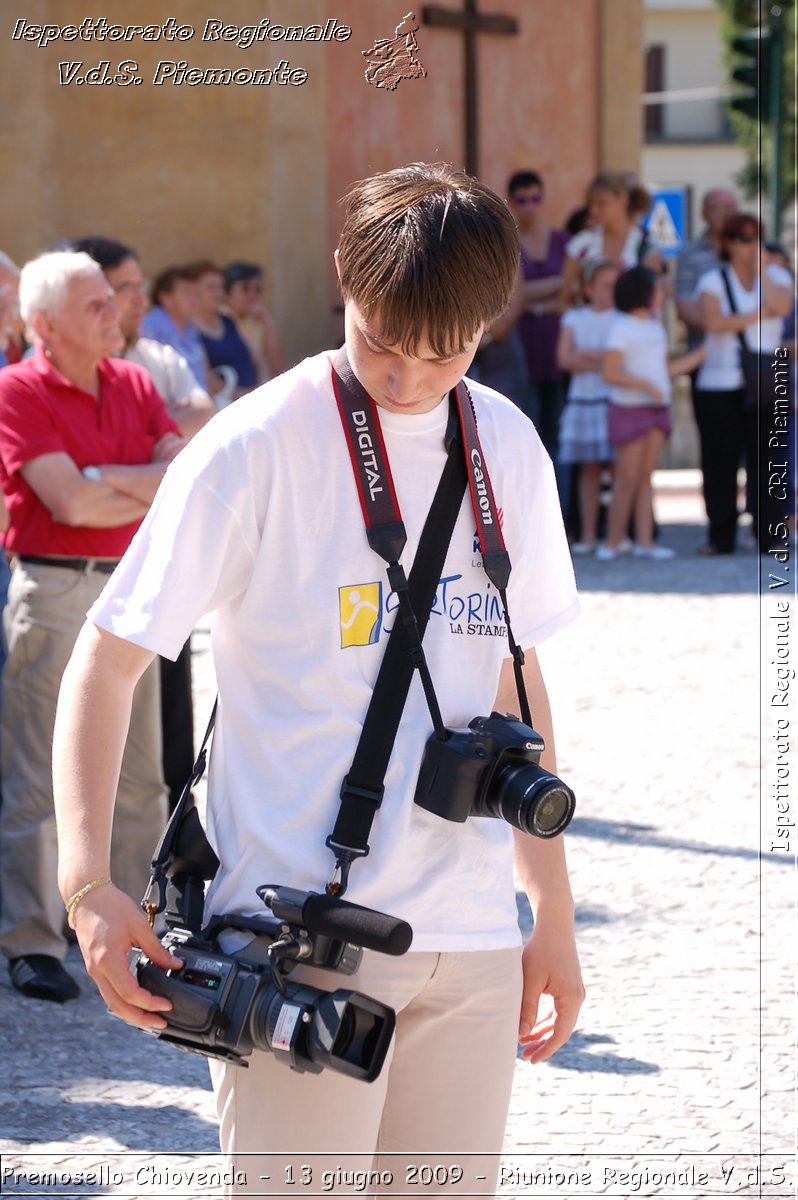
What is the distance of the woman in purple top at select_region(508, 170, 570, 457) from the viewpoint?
43.0 ft

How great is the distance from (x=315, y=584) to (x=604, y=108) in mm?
14845

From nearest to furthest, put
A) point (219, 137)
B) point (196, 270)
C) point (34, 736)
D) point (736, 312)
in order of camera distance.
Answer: point (34, 736) < point (196, 270) < point (736, 312) < point (219, 137)

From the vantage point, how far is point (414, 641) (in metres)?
2.21

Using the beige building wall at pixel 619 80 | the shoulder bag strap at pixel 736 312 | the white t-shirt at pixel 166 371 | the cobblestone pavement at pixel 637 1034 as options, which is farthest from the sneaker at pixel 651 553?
→ the white t-shirt at pixel 166 371

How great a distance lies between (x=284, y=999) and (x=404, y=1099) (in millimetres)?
335

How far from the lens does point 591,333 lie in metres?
12.4

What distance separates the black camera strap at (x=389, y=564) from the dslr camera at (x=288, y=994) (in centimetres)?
7

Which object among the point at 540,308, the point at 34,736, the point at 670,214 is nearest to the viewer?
the point at 34,736

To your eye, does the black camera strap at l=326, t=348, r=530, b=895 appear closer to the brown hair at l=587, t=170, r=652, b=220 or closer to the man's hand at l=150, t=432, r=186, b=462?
the man's hand at l=150, t=432, r=186, b=462

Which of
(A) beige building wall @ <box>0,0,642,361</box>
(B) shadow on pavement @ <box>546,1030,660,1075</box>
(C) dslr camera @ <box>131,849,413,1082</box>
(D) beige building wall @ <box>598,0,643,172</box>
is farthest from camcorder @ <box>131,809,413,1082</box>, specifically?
(D) beige building wall @ <box>598,0,643,172</box>

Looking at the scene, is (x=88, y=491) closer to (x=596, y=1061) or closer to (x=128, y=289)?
(x=128, y=289)

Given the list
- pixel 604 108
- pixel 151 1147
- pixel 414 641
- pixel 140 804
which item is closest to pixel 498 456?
pixel 414 641

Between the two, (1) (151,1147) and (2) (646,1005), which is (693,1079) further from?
(1) (151,1147)

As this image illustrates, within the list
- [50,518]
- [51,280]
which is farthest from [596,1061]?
[51,280]
